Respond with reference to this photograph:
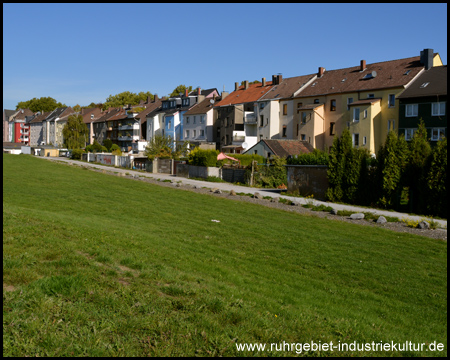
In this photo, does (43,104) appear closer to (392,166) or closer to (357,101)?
(357,101)

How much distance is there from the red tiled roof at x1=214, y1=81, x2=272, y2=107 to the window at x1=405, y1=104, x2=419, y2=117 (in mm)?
28327

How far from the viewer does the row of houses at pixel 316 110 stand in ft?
164

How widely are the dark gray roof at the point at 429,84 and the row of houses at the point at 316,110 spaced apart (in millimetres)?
102

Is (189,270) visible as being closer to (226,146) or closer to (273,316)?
(273,316)

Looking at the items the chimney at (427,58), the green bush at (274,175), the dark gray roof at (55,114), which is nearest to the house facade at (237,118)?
the chimney at (427,58)

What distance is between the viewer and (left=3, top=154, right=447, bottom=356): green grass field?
5.26 metres

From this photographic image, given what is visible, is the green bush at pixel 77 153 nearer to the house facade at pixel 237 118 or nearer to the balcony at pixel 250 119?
the house facade at pixel 237 118

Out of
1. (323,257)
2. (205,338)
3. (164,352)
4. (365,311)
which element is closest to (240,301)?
(205,338)

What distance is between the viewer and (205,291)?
7.14 m

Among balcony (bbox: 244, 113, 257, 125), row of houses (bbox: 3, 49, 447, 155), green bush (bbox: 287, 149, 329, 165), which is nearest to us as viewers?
green bush (bbox: 287, 149, 329, 165)

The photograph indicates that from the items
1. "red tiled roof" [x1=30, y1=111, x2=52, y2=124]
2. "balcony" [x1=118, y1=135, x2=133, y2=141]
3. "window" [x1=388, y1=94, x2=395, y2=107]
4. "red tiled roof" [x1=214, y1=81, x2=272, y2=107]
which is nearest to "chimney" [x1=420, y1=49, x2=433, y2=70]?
"window" [x1=388, y1=94, x2=395, y2=107]

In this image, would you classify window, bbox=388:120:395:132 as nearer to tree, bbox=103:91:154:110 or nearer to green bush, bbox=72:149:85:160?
green bush, bbox=72:149:85:160

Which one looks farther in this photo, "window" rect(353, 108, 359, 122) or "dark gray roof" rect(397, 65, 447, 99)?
"window" rect(353, 108, 359, 122)

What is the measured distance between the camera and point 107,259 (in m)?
8.23
